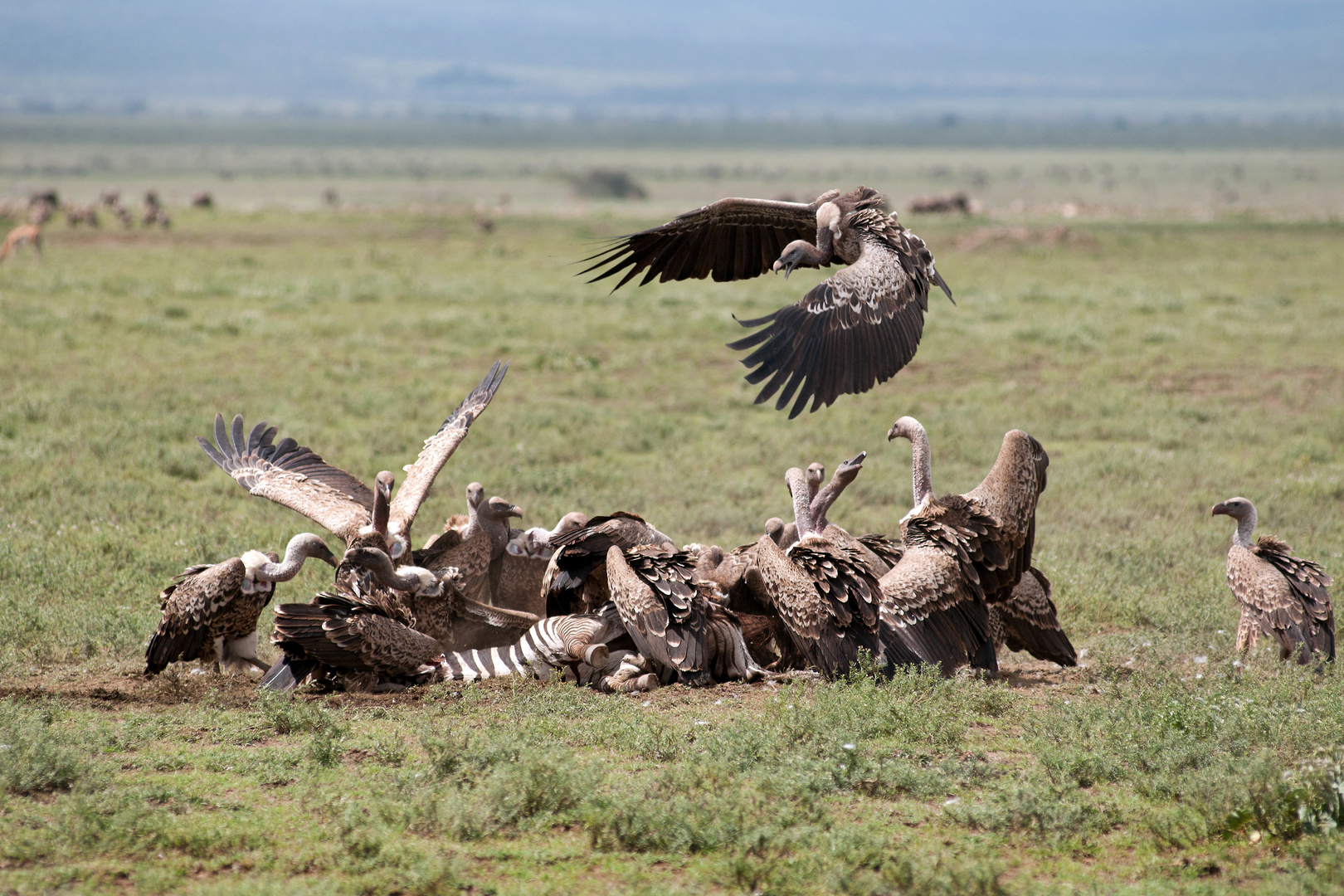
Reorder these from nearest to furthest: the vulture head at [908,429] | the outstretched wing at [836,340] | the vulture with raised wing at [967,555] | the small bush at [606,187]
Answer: the outstretched wing at [836,340], the vulture with raised wing at [967,555], the vulture head at [908,429], the small bush at [606,187]

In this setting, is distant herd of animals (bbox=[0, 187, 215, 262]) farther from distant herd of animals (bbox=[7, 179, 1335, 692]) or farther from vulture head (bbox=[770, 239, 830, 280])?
vulture head (bbox=[770, 239, 830, 280])

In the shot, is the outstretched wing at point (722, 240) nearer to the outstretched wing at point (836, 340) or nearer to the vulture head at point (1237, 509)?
the outstretched wing at point (836, 340)

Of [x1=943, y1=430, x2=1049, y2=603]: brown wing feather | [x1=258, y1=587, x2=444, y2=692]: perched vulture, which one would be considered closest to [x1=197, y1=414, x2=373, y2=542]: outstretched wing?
[x1=258, y1=587, x2=444, y2=692]: perched vulture

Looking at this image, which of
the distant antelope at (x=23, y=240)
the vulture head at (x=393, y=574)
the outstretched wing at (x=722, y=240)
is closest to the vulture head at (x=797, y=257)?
the outstretched wing at (x=722, y=240)

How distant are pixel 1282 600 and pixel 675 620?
336cm

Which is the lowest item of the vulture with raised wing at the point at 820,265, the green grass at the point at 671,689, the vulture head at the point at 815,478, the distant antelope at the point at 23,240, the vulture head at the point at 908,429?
the green grass at the point at 671,689

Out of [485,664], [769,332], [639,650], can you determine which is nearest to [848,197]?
[769,332]

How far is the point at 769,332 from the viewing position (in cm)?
634

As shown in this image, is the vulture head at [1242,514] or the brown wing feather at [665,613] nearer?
the brown wing feather at [665,613]

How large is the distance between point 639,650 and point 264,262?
21.8 meters

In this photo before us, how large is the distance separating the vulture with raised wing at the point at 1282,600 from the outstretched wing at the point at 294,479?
5179 millimetres

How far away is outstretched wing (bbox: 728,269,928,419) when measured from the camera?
20.6 ft

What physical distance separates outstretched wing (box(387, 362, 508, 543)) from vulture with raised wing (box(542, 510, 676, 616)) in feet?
3.33

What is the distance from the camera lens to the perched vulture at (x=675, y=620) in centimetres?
648
